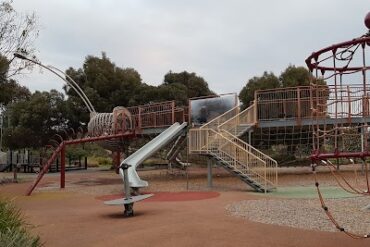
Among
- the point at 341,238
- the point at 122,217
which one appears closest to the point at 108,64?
the point at 122,217

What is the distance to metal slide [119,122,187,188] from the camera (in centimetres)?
1716

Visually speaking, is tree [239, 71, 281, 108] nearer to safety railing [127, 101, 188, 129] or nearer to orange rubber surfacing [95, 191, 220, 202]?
safety railing [127, 101, 188, 129]

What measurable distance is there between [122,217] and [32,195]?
8.37 meters

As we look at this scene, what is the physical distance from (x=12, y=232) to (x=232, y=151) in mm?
13827

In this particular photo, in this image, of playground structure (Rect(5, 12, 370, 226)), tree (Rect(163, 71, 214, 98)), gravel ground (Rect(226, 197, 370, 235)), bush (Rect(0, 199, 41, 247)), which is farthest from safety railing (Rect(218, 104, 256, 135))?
tree (Rect(163, 71, 214, 98))

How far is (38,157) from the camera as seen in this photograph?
4112cm

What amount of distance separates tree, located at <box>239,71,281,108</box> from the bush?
112ft

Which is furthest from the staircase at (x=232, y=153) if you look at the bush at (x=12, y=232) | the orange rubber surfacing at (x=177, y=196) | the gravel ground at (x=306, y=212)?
the bush at (x=12, y=232)

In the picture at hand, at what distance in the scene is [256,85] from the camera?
140 ft

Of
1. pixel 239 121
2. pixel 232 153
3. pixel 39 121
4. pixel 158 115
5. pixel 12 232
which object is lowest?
pixel 12 232

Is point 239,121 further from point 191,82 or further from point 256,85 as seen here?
point 191,82

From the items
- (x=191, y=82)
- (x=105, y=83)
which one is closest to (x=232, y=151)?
(x=105, y=83)

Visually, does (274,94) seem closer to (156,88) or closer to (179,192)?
(179,192)

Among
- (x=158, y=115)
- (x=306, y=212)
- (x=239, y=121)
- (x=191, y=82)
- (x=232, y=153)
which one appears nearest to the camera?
(x=306, y=212)
